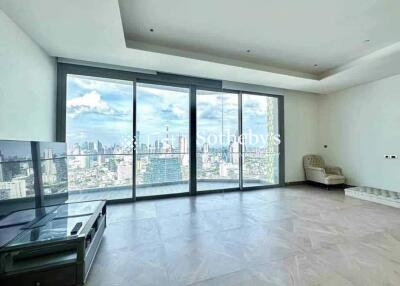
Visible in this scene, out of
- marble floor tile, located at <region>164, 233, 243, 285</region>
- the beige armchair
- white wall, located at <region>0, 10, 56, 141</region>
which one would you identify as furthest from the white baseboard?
white wall, located at <region>0, 10, 56, 141</region>

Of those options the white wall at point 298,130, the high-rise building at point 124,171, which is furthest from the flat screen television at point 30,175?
the white wall at point 298,130

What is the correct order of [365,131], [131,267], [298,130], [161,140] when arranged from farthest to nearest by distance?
[298,130] < [365,131] < [161,140] < [131,267]

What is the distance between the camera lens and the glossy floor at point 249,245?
1.99m

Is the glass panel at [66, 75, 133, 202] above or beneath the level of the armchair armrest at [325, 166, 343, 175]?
above

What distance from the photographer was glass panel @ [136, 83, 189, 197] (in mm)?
4691

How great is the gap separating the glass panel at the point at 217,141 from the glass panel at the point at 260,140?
1.09 feet

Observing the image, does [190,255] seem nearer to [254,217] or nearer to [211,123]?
[254,217]

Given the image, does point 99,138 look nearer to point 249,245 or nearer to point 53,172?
point 53,172

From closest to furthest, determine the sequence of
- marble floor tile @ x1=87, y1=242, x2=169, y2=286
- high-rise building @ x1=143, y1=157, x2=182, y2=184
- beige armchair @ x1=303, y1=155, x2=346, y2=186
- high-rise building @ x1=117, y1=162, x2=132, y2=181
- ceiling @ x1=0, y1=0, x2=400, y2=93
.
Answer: marble floor tile @ x1=87, y1=242, x2=169, y2=286
ceiling @ x1=0, y1=0, x2=400, y2=93
high-rise building @ x1=117, y1=162, x2=132, y2=181
high-rise building @ x1=143, y1=157, x2=182, y2=184
beige armchair @ x1=303, y1=155, x2=346, y2=186

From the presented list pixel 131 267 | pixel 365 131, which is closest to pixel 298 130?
pixel 365 131

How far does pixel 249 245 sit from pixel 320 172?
4381 mm

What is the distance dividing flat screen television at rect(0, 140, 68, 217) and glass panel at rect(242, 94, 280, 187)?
171 inches

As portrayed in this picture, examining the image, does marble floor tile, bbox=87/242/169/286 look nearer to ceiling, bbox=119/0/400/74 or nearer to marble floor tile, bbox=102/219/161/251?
marble floor tile, bbox=102/219/161/251

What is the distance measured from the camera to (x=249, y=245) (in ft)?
8.47
